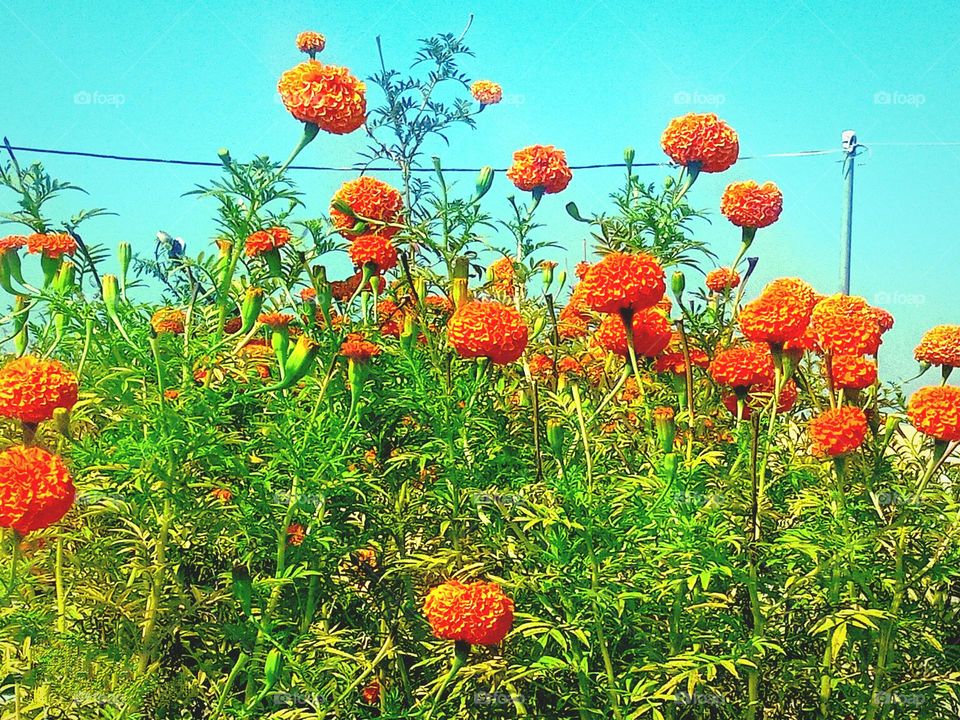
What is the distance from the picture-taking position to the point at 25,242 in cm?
227

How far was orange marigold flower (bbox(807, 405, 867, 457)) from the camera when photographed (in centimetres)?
186

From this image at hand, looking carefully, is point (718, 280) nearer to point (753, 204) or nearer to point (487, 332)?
point (753, 204)

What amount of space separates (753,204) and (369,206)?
83 cm

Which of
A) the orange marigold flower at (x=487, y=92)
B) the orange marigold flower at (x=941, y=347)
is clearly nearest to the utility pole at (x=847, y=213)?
the orange marigold flower at (x=487, y=92)

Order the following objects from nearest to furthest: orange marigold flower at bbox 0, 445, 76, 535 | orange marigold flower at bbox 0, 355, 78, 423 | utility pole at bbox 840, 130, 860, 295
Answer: orange marigold flower at bbox 0, 445, 76, 535, orange marigold flower at bbox 0, 355, 78, 423, utility pole at bbox 840, 130, 860, 295

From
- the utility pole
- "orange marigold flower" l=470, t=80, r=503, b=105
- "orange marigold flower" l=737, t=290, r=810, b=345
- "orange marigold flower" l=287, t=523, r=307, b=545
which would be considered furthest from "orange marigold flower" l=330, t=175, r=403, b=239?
the utility pole

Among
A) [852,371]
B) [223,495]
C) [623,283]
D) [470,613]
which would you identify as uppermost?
[623,283]

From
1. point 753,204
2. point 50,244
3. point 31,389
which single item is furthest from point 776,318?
point 50,244

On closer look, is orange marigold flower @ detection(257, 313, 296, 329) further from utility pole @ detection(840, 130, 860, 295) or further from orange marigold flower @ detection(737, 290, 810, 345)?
utility pole @ detection(840, 130, 860, 295)

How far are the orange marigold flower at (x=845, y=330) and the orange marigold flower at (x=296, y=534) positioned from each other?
1037 millimetres

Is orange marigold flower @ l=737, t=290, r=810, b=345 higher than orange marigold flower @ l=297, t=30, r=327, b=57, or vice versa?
orange marigold flower @ l=297, t=30, r=327, b=57

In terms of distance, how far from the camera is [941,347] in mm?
2188

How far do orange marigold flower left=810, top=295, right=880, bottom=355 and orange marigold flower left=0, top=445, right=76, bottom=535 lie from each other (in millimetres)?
1379

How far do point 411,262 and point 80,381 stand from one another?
73 centimetres
